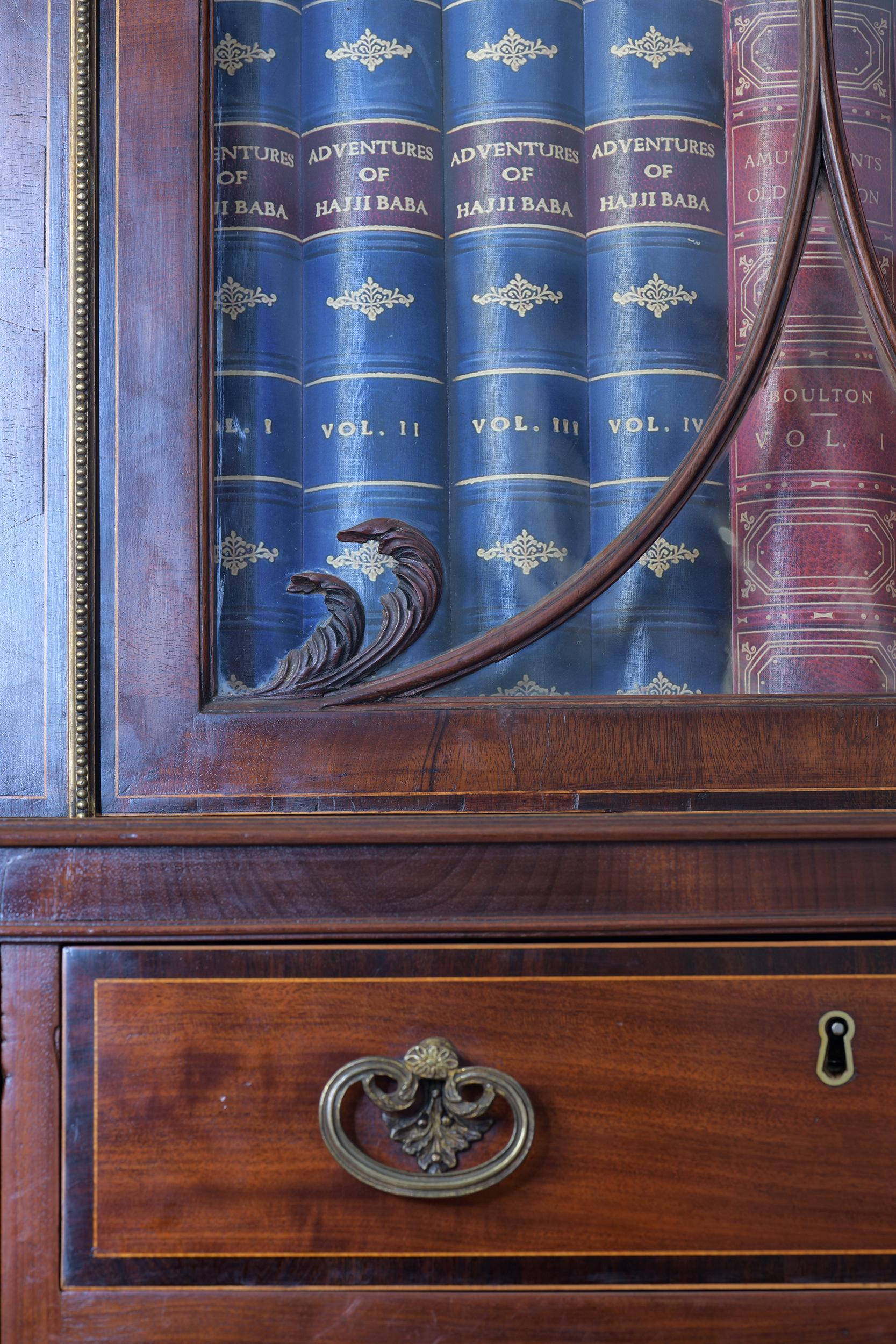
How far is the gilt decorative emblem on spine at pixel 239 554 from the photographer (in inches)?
20.1

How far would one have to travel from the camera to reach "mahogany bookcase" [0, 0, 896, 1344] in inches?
17.5

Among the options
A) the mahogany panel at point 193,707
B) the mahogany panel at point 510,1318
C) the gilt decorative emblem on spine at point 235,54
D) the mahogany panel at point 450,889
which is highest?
the gilt decorative emblem on spine at point 235,54

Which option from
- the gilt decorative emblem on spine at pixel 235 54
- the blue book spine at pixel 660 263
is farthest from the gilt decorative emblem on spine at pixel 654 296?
the gilt decorative emblem on spine at pixel 235 54

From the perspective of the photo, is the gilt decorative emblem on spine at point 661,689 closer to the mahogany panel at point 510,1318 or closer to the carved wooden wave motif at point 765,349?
the carved wooden wave motif at point 765,349

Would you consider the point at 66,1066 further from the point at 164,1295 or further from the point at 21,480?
the point at 21,480

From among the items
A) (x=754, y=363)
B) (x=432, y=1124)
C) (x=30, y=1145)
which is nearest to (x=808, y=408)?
(x=754, y=363)

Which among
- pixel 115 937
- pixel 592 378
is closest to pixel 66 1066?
pixel 115 937

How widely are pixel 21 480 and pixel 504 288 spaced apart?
9.7 inches

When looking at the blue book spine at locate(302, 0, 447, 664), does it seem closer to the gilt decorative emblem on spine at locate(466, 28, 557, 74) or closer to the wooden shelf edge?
the gilt decorative emblem on spine at locate(466, 28, 557, 74)

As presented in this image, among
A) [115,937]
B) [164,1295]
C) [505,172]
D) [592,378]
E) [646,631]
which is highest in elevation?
[505,172]

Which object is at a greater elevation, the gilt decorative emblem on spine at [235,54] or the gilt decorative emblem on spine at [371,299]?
the gilt decorative emblem on spine at [235,54]

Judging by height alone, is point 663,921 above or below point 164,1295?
above

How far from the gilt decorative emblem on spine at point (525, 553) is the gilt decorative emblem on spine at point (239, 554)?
102 mm

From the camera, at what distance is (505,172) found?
533mm
